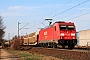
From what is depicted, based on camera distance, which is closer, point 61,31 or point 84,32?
point 61,31

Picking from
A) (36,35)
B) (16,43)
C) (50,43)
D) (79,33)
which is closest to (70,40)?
(50,43)

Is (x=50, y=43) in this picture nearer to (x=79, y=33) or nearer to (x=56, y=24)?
(x=56, y=24)

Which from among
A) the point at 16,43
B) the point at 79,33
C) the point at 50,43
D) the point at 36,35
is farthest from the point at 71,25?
the point at 79,33

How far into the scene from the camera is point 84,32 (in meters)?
63.8

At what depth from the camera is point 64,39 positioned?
36125 millimetres

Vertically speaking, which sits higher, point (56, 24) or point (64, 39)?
point (56, 24)

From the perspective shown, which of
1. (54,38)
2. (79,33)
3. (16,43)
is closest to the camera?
(54,38)

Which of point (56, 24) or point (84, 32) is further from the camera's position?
point (84, 32)

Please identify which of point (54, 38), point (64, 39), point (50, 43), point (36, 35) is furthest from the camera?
point (36, 35)

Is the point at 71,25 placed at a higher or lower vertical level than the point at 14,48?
higher

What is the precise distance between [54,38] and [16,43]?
15.1 meters

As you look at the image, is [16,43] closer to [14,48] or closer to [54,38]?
[14,48]

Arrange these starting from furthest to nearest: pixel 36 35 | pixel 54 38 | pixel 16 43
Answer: pixel 36 35 < pixel 16 43 < pixel 54 38

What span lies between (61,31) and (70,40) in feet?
6.23
